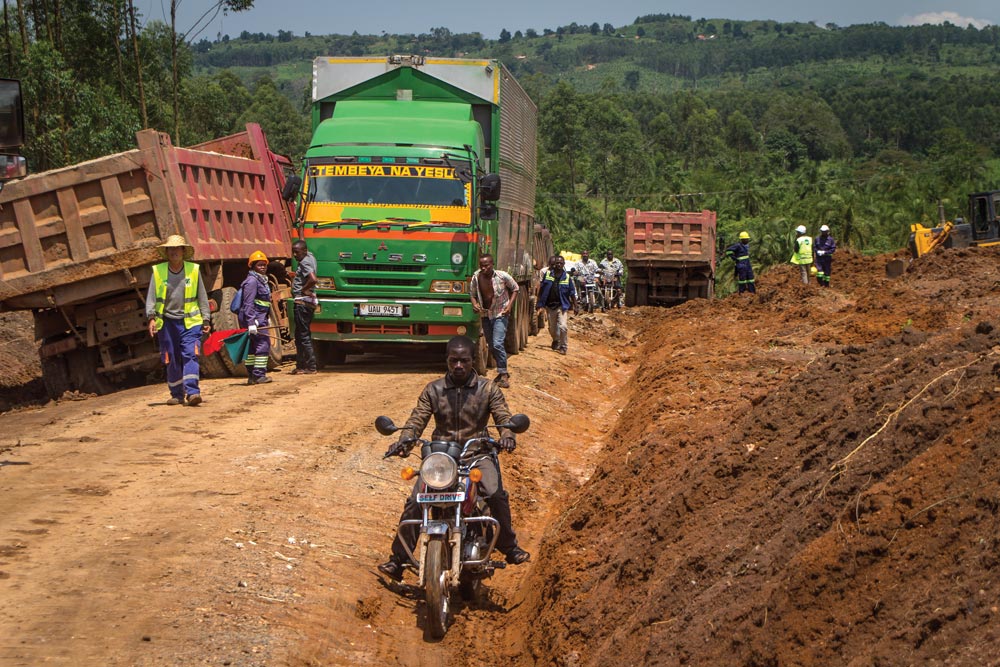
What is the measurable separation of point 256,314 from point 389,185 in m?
2.38

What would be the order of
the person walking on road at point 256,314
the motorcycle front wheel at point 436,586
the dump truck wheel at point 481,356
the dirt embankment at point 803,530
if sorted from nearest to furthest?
the dirt embankment at point 803,530, the motorcycle front wheel at point 436,586, the person walking on road at point 256,314, the dump truck wheel at point 481,356

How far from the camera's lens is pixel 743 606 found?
5551 mm

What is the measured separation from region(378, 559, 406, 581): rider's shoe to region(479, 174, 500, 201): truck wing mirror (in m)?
8.11

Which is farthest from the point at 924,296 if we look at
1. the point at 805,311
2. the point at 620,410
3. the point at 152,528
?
the point at 152,528

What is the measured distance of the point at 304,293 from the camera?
15820mm

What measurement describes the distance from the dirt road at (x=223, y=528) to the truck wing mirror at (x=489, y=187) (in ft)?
8.94

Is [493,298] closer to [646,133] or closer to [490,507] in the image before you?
[490,507]

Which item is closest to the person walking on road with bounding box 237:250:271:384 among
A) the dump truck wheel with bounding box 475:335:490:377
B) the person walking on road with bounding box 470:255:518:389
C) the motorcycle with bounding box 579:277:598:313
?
the person walking on road with bounding box 470:255:518:389

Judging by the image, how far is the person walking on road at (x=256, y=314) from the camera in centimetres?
1514

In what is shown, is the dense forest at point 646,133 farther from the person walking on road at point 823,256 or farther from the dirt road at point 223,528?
the dirt road at point 223,528

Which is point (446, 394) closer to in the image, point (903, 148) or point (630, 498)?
point (630, 498)

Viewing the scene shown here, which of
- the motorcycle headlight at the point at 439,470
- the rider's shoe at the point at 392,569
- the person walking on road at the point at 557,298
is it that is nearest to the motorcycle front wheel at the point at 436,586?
the motorcycle headlight at the point at 439,470

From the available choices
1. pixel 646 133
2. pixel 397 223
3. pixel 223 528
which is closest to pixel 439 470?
pixel 223 528

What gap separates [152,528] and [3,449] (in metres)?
3.58
